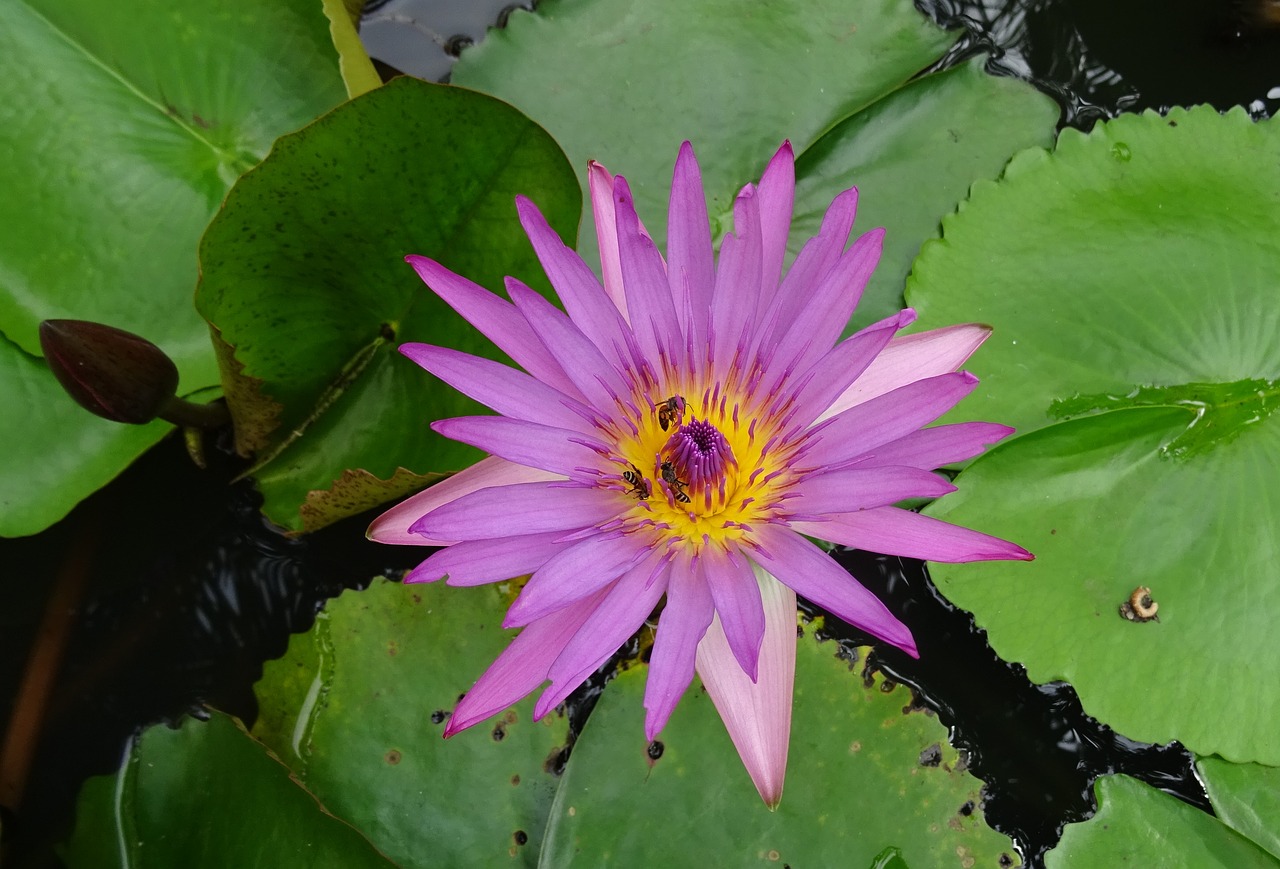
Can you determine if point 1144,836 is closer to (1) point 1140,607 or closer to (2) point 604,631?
(1) point 1140,607

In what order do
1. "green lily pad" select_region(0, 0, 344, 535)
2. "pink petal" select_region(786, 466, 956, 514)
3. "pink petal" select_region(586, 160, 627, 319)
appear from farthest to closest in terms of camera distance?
1. "green lily pad" select_region(0, 0, 344, 535)
2. "pink petal" select_region(586, 160, 627, 319)
3. "pink petal" select_region(786, 466, 956, 514)

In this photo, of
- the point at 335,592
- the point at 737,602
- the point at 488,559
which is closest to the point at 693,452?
the point at 737,602

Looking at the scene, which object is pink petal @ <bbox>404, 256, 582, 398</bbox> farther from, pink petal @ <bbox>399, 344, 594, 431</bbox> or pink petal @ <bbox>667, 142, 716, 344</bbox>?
pink petal @ <bbox>667, 142, 716, 344</bbox>

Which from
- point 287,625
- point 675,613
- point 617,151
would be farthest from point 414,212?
point 287,625

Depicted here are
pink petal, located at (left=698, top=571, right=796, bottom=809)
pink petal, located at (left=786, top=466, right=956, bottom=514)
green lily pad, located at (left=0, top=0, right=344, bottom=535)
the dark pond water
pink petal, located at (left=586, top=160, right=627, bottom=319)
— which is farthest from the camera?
the dark pond water

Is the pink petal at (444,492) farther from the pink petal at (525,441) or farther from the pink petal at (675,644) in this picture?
the pink petal at (675,644)

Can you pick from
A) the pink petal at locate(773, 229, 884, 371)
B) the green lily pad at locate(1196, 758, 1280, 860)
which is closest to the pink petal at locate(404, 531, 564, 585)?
the pink petal at locate(773, 229, 884, 371)
